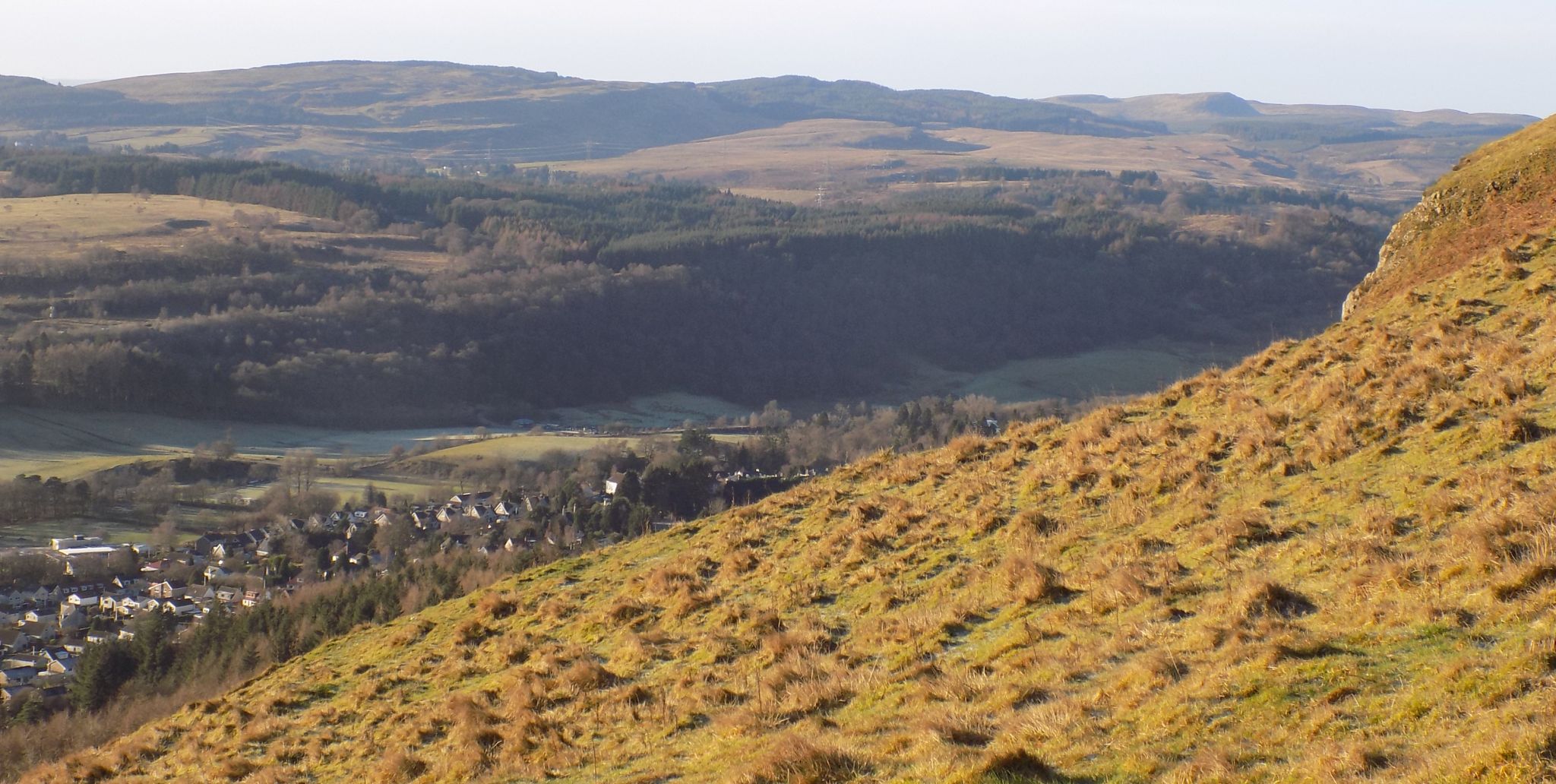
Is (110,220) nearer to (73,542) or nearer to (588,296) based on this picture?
(588,296)

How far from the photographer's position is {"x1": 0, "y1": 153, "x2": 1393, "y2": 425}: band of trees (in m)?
98.6

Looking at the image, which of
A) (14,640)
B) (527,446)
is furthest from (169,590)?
(527,446)

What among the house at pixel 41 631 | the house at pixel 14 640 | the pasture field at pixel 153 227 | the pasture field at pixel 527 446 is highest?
the pasture field at pixel 153 227

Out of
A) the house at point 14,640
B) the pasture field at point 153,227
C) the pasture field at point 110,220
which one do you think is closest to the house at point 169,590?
the house at point 14,640

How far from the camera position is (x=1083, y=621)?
444 inches

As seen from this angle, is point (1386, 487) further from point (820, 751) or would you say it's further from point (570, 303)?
point (570, 303)

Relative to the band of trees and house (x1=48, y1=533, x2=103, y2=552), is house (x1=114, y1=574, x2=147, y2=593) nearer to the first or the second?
house (x1=48, y1=533, x2=103, y2=552)

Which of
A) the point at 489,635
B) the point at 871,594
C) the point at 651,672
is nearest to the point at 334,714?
the point at 489,635

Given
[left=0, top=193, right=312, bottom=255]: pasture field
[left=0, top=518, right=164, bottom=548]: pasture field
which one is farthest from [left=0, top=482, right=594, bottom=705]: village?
[left=0, top=193, right=312, bottom=255]: pasture field

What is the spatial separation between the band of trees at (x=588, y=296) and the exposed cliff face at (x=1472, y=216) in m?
59.9

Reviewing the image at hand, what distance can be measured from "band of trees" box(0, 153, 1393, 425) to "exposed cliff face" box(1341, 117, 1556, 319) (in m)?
59.9

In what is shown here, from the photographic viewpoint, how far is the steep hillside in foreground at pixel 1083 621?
8039 millimetres

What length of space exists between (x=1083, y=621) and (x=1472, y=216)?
1566cm

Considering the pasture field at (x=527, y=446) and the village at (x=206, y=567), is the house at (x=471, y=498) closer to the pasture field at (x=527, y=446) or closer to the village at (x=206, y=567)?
the village at (x=206, y=567)
